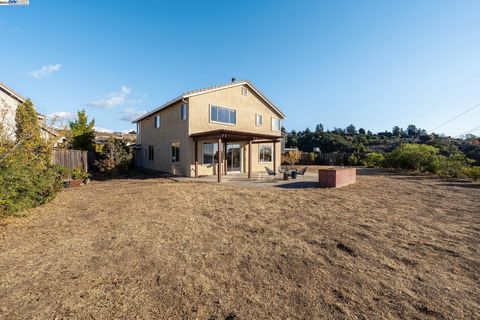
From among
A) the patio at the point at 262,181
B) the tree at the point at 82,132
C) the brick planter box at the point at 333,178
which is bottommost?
the patio at the point at 262,181

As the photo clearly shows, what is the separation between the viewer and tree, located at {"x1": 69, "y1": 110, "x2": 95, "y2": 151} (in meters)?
24.9

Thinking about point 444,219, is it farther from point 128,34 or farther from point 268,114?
point 128,34

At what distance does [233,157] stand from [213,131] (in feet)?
17.4

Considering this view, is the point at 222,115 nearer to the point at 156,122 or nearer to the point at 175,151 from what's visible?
the point at 175,151

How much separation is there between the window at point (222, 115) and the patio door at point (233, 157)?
80.9 inches

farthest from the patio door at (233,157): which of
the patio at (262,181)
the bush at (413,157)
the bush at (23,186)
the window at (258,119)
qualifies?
the bush at (413,157)

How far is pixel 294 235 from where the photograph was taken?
552cm

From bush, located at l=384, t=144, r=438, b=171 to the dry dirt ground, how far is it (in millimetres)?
14936

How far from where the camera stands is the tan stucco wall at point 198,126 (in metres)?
16.1

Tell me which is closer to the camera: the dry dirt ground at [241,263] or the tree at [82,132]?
the dry dirt ground at [241,263]

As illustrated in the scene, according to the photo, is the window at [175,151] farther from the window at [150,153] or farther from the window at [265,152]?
the window at [265,152]

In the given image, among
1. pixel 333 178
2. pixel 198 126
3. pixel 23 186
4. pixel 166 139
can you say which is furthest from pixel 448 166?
pixel 23 186

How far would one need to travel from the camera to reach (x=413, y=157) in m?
20.5

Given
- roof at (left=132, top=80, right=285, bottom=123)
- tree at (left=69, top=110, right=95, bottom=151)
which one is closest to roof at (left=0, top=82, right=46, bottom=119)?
tree at (left=69, top=110, right=95, bottom=151)
